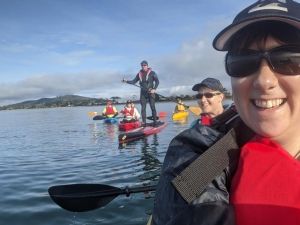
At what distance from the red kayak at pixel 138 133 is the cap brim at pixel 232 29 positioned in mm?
17382

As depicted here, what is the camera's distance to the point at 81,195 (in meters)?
4.04

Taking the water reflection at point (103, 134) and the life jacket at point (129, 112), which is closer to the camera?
the water reflection at point (103, 134)

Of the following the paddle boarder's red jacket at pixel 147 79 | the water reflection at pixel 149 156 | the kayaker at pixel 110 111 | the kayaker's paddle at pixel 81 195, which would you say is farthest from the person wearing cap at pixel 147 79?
the kayaker's paddle at pixel 81 195

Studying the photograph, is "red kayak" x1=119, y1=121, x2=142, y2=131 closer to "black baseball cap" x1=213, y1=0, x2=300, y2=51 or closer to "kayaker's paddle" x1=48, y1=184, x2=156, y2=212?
"kayaker's paddle" x1=48, y1=184, x2=156, y2=212

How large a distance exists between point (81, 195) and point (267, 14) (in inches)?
114

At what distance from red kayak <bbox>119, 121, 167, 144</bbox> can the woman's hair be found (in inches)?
687

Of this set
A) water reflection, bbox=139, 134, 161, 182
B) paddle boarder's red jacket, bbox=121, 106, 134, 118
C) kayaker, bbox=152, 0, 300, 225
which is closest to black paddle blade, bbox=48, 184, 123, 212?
kayaker, bbox=152, 0, 300, 225

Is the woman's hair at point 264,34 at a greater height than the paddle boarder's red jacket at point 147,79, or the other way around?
the paddle boarder's red jacket at point 147,79

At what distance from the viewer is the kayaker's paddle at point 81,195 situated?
13.0 ft

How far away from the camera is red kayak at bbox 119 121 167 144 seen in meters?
19.5

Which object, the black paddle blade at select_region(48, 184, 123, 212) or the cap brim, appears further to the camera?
the black paddle blade at select_region(48, 184, 123, 212)

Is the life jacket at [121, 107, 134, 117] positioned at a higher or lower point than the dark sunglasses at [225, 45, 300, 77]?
lower

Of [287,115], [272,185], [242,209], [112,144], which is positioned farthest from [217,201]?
[112,144]

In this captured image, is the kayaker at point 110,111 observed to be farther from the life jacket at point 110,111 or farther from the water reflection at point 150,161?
the water reflection at point 150,161
